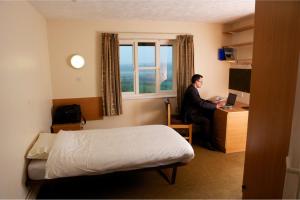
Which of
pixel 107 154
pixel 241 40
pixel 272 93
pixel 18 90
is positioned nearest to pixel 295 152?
pixel 272 93

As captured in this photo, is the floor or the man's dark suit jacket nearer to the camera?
the floor

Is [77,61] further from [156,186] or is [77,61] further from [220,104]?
[220,104]

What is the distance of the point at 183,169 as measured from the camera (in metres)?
3.01

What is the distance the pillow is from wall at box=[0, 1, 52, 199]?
0.08m

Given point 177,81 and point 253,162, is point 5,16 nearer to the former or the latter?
point 253,162

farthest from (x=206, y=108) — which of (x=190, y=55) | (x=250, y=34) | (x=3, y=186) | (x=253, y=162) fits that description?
(x=3, y=186)

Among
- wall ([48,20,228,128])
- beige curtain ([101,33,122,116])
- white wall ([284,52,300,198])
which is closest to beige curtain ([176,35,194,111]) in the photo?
wall ([48,20,228,128])

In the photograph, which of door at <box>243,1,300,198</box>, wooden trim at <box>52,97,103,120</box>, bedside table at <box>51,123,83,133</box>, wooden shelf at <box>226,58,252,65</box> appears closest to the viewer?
door at <box>243,1,300,198</box>

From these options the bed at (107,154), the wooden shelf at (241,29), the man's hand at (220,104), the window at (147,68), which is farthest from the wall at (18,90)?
the wooden shelf at (241,29)

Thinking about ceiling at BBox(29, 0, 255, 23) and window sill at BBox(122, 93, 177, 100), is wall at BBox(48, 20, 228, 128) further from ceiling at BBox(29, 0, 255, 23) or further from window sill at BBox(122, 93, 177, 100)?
ceiling at BBox(29, 0, 255, 23)

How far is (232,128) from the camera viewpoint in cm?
350

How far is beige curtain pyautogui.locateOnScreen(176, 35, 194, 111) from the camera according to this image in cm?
410

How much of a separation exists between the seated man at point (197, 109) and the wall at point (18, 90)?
234cm

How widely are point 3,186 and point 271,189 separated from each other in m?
1.85
